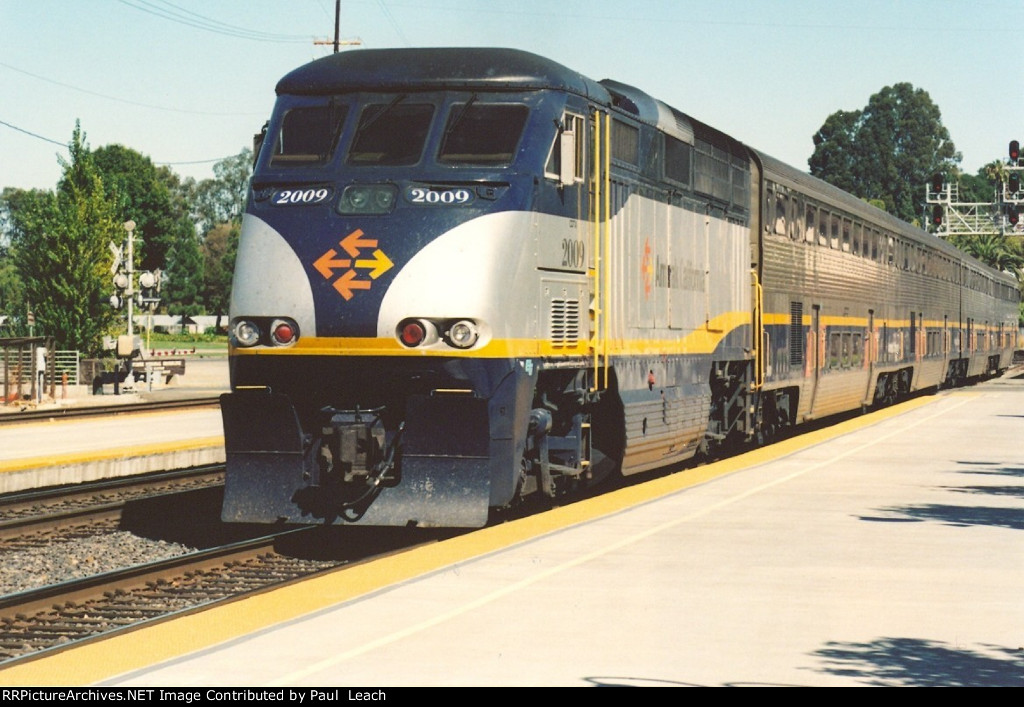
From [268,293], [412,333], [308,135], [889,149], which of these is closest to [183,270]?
[889,149]

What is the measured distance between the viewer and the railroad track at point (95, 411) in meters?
28.5

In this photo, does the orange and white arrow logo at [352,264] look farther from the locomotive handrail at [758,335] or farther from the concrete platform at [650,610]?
the locomotive handrail at [758,335]

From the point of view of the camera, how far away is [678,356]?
57.6 feet

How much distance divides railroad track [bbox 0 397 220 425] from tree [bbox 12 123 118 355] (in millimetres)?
16696

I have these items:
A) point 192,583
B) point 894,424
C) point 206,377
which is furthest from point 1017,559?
point 206,377

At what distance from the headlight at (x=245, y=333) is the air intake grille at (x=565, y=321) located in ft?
8.61

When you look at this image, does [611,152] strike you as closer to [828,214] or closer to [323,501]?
[323,501]

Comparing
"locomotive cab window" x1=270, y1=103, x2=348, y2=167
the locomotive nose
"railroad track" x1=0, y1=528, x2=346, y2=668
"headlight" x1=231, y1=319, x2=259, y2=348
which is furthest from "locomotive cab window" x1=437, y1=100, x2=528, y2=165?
"railroad track" x1=0, y1=528, x2=346, y2=668

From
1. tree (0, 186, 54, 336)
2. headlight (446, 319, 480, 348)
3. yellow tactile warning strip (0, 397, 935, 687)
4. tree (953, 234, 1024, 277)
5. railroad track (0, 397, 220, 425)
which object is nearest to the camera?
yellow tactile warning strip (0, 397, 935, 687)

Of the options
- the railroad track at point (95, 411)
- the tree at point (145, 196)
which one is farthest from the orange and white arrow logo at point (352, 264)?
the tree at point (145, 196)

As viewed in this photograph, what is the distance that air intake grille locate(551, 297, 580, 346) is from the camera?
13.6m

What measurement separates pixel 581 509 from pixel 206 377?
45.2m

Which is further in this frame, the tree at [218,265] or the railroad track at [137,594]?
the tree at [218,265]

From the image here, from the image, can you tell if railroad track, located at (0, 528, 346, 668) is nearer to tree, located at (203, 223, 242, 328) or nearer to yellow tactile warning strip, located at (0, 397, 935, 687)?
yellow tactile warning strip, located at (0, 397, 935, 687)
